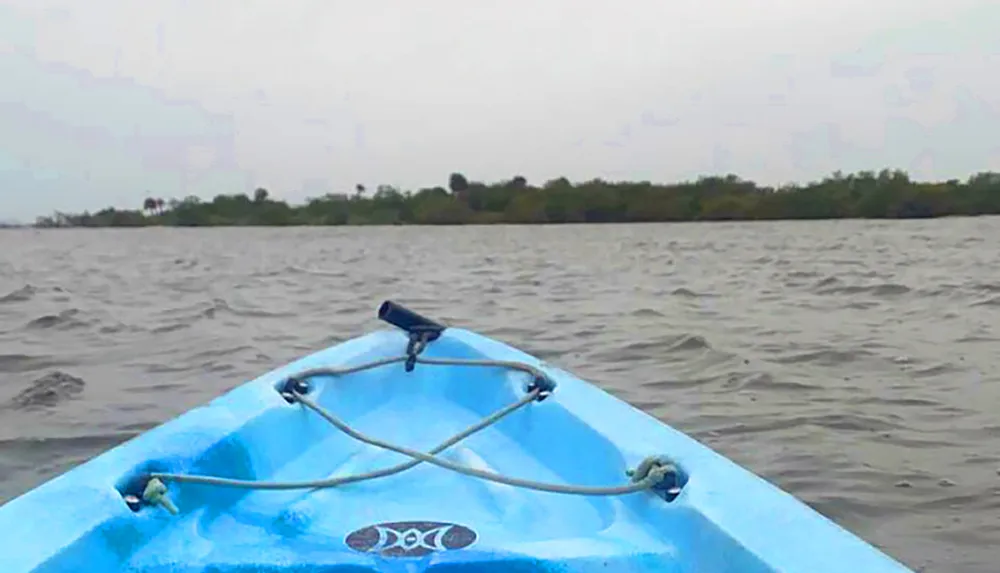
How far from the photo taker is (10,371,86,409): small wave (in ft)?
16.9

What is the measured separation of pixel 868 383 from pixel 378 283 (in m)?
8.27

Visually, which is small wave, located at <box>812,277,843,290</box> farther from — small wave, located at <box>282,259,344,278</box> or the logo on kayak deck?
the logo on kayak deck

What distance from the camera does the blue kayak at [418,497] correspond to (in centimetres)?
175

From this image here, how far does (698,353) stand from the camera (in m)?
6.38

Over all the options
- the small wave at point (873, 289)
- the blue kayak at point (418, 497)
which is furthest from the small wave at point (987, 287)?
the blue kayak at point (418, 497)

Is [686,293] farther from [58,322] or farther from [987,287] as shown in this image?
[58,322]

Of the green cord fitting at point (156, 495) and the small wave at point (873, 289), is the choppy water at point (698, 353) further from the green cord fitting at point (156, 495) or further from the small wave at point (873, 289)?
the green cord fitting at point (156, 495)

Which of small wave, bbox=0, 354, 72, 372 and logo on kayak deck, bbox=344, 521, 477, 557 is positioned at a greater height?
logo on kayak deck, bbox=344, 521, 477, 557

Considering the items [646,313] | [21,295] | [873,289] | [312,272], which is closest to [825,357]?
[646,313]

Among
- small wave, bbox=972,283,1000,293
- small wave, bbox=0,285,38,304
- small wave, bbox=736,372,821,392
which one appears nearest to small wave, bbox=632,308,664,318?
small wave, bbox=736,372,821,392

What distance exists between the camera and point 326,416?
8.91 feet

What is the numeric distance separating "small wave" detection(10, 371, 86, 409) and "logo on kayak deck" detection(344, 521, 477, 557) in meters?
3.69

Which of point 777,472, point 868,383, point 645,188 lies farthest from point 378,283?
point 645,188

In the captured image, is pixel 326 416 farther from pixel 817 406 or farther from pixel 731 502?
pixel 817 406
